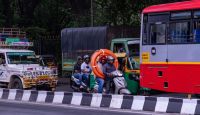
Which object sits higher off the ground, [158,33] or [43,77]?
[158,33]

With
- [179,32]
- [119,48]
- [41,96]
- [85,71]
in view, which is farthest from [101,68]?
[119,48]

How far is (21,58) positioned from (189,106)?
1143 centimetres

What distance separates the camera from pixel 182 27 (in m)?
18.0

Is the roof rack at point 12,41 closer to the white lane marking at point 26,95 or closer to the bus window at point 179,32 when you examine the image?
the white lane marking at point 26,95

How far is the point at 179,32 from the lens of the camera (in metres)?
18.0

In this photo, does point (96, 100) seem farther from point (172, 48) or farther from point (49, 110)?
point (172, 48)

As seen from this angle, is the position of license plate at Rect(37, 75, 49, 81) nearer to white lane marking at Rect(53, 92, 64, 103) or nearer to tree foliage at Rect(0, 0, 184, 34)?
white lane marking at Rect(53, 92, 64, 103)

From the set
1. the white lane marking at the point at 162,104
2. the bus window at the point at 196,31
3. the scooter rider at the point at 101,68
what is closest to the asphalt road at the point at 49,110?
the white lane marking at the point at 162,104

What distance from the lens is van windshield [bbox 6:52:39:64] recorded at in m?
22.6

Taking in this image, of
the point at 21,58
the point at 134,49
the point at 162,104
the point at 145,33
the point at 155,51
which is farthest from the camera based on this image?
the point at 134,49

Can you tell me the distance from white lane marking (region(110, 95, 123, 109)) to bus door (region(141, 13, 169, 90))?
13.3 ft

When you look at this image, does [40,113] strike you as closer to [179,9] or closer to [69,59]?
[179,9]

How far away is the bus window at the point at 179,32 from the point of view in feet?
58.2

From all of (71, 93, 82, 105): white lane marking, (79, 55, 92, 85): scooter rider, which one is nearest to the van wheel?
(79, 55, 92, 85): scooter rider
